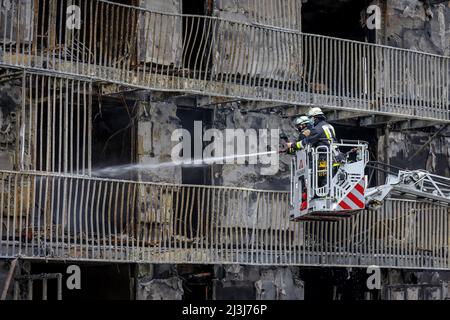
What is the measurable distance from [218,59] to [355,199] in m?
4.03

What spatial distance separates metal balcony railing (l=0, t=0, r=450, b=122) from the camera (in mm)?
29328

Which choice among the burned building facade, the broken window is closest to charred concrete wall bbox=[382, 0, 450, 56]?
the burned building facade

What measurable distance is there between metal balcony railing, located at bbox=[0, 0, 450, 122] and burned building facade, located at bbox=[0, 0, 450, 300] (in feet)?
0.14

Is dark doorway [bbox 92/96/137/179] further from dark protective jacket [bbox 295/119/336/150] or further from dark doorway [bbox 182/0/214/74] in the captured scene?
dark protective jacket [bbox 295/119/336/150]

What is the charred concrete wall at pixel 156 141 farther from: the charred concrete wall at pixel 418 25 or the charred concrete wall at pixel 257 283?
the charred concrete wall at pixel 418 25

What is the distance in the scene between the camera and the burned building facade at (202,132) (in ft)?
95.6

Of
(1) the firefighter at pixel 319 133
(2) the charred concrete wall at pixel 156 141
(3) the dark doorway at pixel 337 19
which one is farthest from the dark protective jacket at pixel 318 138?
(3) the dark doorway at pixel 337 19

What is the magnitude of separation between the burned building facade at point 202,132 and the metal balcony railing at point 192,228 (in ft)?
0.13

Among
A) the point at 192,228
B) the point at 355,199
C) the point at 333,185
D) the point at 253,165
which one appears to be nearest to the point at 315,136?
the point at 333,185

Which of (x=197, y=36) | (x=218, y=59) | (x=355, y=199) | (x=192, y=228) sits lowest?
(x=192, y=228)

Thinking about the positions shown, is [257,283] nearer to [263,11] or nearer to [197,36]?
[197,36]

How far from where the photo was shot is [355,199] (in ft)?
99.0

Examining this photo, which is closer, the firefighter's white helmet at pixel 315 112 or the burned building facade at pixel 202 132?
the burned building facade at pixel 202 132
